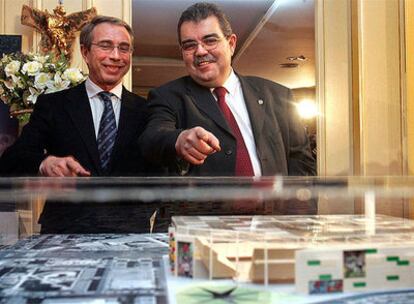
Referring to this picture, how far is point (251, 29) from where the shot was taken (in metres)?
2.01

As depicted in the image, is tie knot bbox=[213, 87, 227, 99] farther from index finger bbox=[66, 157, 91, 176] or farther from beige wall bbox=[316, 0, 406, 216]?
beige wall bbox=[316, 0, 406, 216]

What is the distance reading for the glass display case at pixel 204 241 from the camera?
54cm

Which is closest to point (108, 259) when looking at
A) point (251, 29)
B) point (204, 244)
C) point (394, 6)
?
point (204, 244)

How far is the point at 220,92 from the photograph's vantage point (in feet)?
4.62

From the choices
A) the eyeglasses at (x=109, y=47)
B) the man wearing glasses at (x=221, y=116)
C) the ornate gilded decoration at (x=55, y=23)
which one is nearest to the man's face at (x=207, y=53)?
the man wearing glasses at (x=221, y=116)

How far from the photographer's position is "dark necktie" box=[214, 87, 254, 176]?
1.26 m

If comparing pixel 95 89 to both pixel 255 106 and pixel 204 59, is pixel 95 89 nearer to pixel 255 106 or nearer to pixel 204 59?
pixel 204 59

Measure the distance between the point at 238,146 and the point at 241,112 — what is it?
11cm

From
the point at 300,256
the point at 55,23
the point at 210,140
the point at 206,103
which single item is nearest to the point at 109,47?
the point at 206,103

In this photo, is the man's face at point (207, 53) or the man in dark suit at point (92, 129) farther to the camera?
the man's face at point (207, 53)

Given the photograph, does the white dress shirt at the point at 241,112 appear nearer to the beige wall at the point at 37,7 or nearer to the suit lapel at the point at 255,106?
the suit lapel at the point at 255,106

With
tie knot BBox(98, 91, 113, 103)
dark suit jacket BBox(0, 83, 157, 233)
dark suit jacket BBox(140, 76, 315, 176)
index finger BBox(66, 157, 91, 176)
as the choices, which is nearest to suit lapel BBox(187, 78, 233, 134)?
dark suit jacket BBox(140, 76, 315, 176)

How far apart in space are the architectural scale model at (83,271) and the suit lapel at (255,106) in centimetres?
46

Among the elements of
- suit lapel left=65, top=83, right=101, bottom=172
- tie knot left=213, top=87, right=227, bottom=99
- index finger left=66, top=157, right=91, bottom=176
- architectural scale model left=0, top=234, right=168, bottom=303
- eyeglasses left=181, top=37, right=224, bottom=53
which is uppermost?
eyeglasses left=181, top=37, right=224, bottom=53
